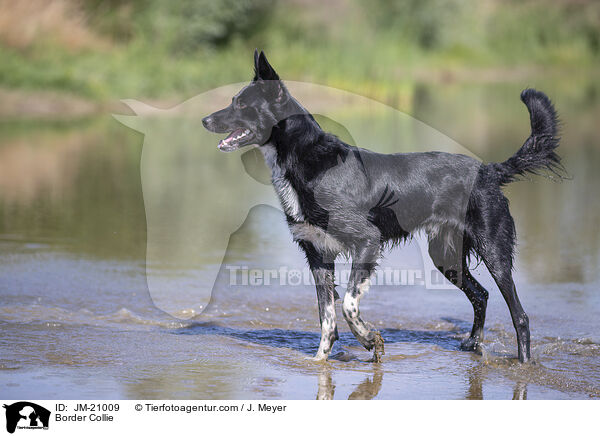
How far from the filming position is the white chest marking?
18.1 feet

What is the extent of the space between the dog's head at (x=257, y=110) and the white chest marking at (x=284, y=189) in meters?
0.09

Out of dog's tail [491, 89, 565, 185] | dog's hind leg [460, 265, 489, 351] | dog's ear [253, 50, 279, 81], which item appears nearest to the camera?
dog's ear [253, 50, 279, 81]

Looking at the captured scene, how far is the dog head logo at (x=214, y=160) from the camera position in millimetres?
5547

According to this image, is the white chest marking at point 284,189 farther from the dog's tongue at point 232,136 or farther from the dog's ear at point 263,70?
the dog's ear at point 263,70

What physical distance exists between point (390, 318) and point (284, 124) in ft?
6.37

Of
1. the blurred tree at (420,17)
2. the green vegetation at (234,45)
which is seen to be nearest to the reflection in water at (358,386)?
the green vegetation at (234,45)

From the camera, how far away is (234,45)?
25.0 meters

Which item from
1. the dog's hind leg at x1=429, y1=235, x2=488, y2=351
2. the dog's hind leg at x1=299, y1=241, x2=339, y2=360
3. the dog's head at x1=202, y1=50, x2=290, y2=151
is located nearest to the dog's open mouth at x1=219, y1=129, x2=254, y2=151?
the dog's head at x1=202, y1=50, x2=290, y2=151

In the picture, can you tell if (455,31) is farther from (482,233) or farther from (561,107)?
(482,233)

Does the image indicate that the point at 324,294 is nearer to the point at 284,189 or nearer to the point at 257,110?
the point at 284,189

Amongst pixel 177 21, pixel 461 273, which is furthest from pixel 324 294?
pixel 177 21

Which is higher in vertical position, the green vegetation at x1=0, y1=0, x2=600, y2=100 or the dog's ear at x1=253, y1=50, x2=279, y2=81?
the green vegetation at x1=0, y1=0, x2=600, y2=100

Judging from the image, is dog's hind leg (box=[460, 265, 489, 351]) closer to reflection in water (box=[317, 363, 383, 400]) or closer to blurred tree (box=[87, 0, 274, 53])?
reflection in water (box=[317, 363, 383, 400])

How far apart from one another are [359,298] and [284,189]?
83 cm
